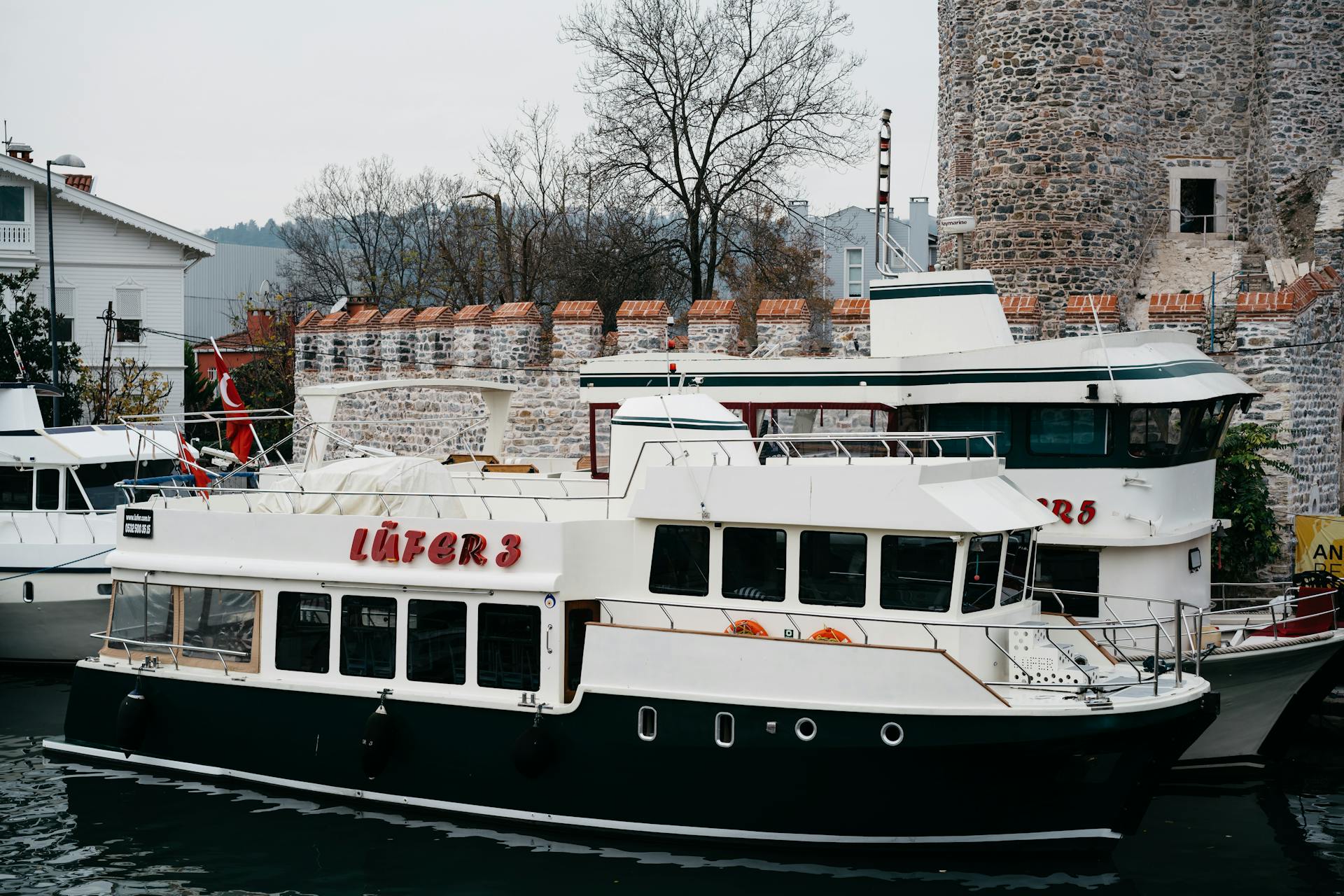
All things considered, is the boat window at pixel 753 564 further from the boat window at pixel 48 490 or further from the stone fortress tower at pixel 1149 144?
the boat window at pixel 48 490

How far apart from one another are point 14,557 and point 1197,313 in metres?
15.8

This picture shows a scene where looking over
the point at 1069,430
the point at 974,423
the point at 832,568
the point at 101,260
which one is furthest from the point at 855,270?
the point at 832,568

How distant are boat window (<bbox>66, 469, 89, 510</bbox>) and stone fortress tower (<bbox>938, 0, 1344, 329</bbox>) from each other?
1373cm

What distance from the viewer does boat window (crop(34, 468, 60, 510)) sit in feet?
63.2

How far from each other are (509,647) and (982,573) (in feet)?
13.2

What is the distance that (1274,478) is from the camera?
56.0ft

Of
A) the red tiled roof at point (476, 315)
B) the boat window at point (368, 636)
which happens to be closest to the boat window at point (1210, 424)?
the boat window at point (368, 636)

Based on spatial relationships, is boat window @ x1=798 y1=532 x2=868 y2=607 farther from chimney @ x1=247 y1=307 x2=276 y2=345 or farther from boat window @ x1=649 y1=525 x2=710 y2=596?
chimney @ x1=247 y1=307 x2=276 y2=345

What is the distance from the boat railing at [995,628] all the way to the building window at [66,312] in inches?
1008

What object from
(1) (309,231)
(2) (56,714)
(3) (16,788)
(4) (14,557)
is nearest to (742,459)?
(3) (16,788)

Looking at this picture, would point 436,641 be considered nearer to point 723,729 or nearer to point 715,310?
point 723,729

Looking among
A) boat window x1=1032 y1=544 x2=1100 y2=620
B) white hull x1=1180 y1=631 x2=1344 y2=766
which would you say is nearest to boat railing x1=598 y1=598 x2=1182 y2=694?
white hull x1=1180 y1=631 x2=1344 y2=766

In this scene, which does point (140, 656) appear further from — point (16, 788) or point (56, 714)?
point (56, 714)

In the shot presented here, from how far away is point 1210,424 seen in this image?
14773 millimetres
